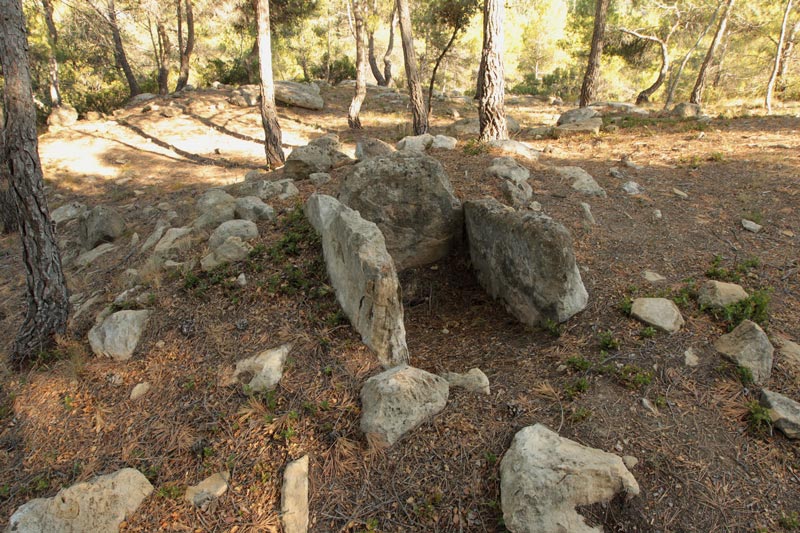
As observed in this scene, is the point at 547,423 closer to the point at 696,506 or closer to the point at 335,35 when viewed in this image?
the point at 696,506

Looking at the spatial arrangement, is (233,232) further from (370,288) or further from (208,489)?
(208,489)

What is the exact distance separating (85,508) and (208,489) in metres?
0.73

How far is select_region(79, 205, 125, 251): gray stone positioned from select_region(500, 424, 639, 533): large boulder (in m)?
7.41

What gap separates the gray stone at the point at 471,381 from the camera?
3.19 m

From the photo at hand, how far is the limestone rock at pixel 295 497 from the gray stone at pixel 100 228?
20.6ft

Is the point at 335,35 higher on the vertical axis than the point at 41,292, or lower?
higher

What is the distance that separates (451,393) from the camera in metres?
3.16

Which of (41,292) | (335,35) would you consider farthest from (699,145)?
(335,35)

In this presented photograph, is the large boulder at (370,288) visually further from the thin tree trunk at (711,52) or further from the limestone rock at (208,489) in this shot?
the thin tree trunk at (711,52)

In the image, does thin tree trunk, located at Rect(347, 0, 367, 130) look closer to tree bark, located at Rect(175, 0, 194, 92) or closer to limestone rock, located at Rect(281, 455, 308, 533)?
tree bark, located at Rect(175, 0, 194, 92)

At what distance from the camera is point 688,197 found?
6.21 meters

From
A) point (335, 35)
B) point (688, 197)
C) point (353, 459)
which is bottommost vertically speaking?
point (353, 459)

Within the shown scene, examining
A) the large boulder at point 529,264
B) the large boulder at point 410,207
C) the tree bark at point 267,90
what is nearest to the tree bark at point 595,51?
the tree bark at point 267,90

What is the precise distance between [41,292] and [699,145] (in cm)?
1089
